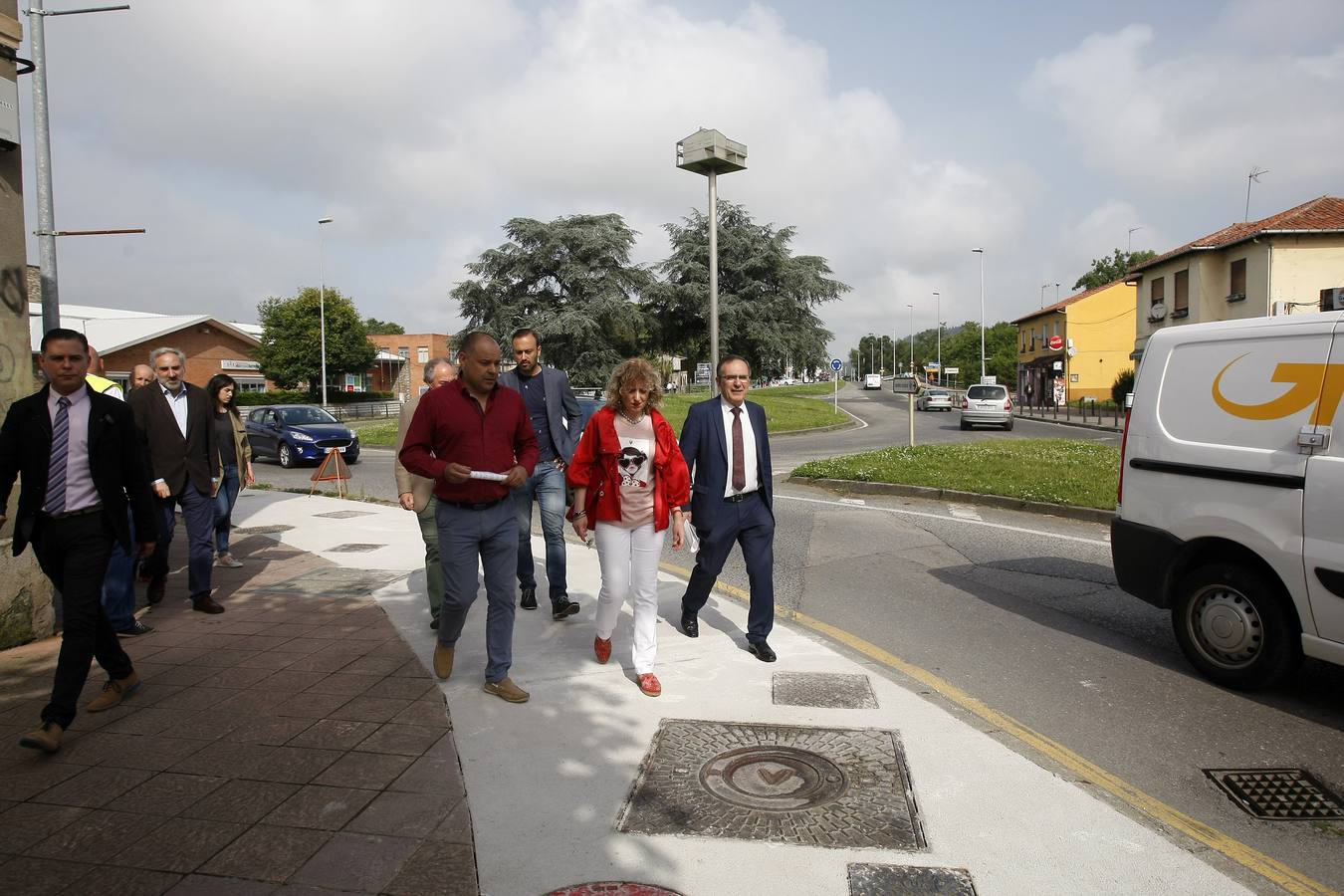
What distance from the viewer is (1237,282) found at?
105 feet

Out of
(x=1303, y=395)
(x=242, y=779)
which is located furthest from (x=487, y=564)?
(x=1303, y=395)

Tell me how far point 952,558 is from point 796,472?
679cm

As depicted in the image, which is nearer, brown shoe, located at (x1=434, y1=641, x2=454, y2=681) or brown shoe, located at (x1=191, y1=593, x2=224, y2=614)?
brown shoe, located at (x1=434, y1=641, x2=454, y2=681)

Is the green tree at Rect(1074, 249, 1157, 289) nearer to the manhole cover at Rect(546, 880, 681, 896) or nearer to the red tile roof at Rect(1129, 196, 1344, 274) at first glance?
the red tile roof at Rect(1129, 196, 1344, 274)

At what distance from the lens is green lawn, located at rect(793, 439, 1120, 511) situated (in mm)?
11637

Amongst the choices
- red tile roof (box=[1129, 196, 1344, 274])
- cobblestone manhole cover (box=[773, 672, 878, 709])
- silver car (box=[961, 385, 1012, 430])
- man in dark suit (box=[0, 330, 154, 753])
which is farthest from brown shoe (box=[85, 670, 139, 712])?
red tile roof (box=[1129, 196, 1344, 274])

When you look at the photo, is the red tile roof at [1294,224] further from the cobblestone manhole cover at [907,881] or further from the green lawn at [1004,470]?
the cobblestone manhole cover at [907,881]

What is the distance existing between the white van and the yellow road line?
143cm

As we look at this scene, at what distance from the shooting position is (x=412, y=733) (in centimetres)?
401

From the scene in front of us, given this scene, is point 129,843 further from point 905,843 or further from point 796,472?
point 796,472

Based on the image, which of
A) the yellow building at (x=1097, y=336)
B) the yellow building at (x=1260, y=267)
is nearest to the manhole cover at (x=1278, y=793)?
the yellow building at (x=1260, y=267)

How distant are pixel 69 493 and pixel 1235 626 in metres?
5.85

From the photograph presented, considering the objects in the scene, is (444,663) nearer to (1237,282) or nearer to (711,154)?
(711,154)

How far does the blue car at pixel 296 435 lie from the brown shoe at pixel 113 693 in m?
14.7
